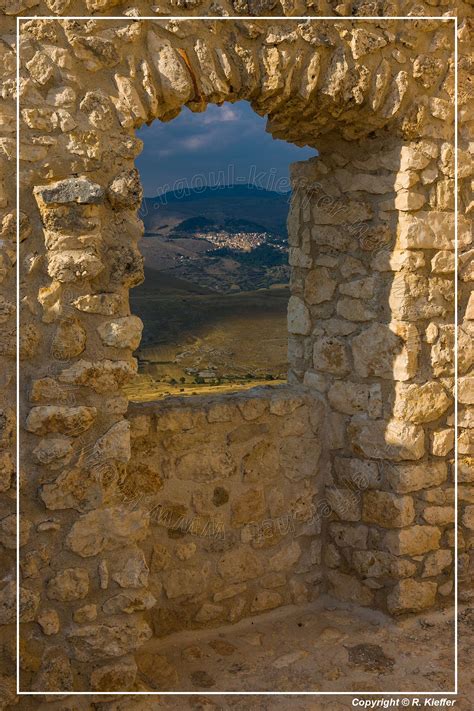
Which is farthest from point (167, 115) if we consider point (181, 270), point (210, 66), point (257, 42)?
point (181, 270)

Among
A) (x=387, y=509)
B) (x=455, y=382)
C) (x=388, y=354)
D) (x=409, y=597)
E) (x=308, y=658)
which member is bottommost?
(x=308, y=658)

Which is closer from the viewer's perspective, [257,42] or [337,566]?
[257,42]

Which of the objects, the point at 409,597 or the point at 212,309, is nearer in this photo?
the point at 409,597

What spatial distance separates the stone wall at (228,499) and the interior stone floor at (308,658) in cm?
13

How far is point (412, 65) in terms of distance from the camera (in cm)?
397

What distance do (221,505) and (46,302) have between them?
1596 mm

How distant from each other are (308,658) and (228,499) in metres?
0.92

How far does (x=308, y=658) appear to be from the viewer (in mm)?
3871

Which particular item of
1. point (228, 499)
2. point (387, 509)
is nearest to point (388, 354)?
point (387, 509)

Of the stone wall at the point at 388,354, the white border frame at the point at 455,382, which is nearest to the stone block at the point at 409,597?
the stone wall at the point at 388,354

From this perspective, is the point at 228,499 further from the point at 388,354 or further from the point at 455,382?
the point at 455,382

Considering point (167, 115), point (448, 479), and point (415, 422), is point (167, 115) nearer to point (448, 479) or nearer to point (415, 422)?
point (415, 422)

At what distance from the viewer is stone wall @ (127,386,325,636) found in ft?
13.0

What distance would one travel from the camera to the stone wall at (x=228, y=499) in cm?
396
